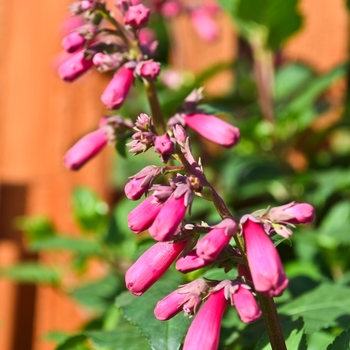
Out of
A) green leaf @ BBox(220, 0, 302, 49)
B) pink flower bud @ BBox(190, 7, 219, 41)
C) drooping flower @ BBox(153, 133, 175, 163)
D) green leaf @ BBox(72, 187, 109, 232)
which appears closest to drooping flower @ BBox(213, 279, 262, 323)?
drooping flower @ BBox(153, 133, 175, 163)

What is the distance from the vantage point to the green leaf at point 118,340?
50.9 inches

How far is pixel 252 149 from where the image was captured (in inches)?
102

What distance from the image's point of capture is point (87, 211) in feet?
7.72

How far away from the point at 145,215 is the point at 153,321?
273 millimetres

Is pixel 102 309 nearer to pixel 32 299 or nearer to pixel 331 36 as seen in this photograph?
pixel 32 299

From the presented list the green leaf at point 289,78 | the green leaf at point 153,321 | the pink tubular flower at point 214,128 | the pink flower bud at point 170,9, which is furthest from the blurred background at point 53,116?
the green leaf at point 153,321

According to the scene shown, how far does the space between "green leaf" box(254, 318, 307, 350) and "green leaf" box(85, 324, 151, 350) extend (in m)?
0.24

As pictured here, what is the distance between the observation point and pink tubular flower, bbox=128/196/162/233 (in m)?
1.05

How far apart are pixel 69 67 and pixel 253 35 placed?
47.0 inches

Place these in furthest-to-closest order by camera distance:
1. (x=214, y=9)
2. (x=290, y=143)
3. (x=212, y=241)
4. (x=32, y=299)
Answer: (x=32, y=299) < (x=214, y=9) < (x=290, y=143) < (x=212, y=241)

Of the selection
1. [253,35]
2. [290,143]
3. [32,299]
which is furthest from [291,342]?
[32,299]

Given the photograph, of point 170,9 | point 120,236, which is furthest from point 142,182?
point 170,9

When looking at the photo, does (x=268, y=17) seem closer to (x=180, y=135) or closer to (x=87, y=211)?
(x=87, y=211)

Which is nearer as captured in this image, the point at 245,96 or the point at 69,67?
the point at 69,67
